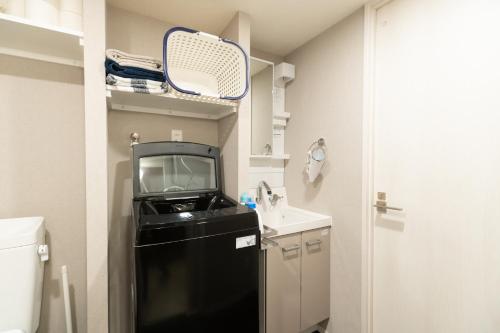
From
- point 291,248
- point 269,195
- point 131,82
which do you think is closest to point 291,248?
point 291,248

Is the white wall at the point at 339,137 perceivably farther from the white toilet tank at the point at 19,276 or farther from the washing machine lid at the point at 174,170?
the white toilet tank at the point at 19,276

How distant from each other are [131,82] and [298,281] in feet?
5.20

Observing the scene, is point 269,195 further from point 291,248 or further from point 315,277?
point 315,277

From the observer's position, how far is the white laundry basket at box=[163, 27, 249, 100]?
4.09 ft

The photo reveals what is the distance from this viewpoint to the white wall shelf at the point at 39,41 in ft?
3.09

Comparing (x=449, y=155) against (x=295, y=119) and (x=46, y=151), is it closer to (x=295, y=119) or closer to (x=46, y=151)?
(x=295, y=119)

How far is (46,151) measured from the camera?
1.21 meters

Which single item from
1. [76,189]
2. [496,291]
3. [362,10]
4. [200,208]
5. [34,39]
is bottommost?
[496,291]

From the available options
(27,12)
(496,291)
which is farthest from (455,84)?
(27,12)

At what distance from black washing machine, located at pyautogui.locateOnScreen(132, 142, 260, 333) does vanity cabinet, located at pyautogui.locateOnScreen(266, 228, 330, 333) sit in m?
0.39

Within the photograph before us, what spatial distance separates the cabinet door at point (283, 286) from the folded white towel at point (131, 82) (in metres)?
1.16

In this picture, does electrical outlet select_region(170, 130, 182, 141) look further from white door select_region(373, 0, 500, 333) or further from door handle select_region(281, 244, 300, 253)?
white door select_region(373, 0, 500, 333)

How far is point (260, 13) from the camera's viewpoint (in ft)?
4.90

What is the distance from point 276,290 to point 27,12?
6.36 feet
